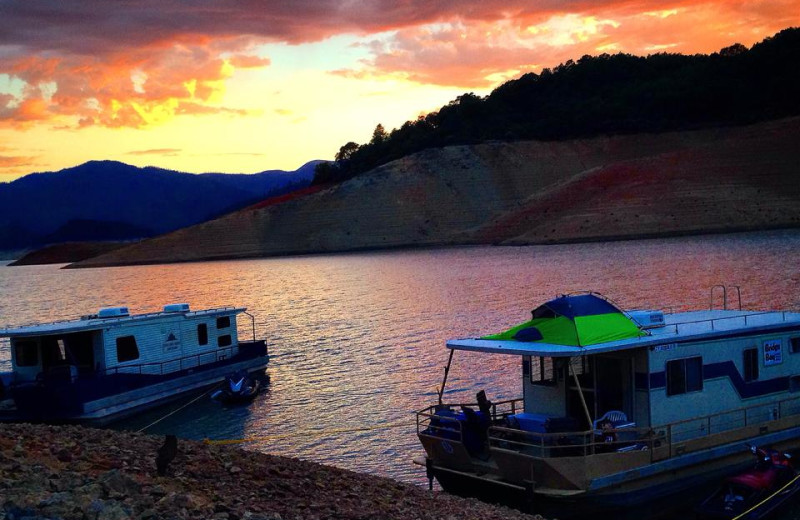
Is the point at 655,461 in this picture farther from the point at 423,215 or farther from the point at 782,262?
the point at 423,215

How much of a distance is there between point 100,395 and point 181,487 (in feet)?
59.2

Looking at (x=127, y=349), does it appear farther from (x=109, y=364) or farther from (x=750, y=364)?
(x=750, y=364)

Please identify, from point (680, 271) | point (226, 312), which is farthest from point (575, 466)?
point (680, 271)

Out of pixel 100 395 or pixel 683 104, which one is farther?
pixel 683 104

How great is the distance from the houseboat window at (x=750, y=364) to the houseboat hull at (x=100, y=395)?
774 inches

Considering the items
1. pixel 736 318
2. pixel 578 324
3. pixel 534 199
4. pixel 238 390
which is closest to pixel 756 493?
pixel 578 324

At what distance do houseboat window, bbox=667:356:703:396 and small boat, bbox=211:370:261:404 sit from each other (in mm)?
18070

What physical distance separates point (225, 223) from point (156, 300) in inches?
4265

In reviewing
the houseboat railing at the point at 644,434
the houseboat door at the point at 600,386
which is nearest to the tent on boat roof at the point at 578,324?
the houseboat door at the point at 600,386

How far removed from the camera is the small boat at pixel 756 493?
17.0m

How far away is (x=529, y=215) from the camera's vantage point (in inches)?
6250

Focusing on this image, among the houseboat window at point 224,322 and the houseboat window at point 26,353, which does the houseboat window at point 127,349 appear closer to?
the houseboat window at point 26,353

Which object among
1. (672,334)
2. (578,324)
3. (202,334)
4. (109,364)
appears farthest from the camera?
(202,334)

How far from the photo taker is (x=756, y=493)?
17.2 m
